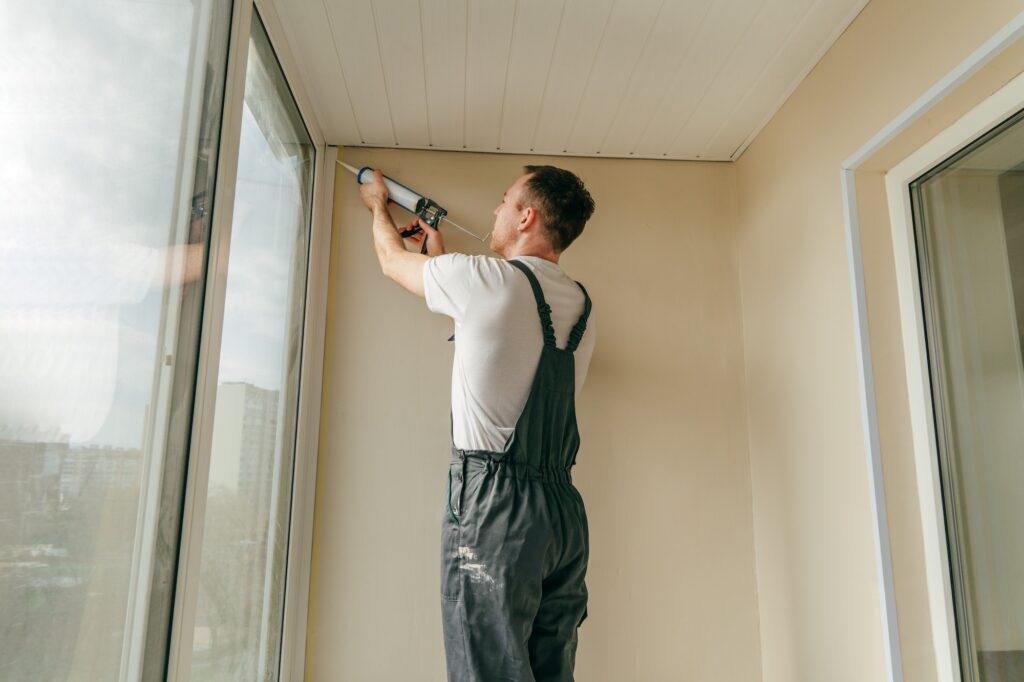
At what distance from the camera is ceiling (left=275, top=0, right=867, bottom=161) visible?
168cm

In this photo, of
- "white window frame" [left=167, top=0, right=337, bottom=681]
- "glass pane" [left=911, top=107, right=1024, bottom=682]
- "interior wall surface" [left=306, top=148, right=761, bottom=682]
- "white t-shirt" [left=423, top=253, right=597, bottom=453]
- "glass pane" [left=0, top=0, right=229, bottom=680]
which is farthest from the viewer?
"interior wall surface" [left=306, top=148, right=761, bottom=682]

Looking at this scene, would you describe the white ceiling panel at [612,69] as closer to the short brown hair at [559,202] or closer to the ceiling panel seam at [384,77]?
the short brown hair at [559,202]

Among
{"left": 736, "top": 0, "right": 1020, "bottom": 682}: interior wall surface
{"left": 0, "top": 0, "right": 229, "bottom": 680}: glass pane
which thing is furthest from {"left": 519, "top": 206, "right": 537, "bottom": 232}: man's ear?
{"left": 0, "top": 0, "right": 229, "bottom": 680}: glass pane

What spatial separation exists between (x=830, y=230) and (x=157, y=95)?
4.87 feet

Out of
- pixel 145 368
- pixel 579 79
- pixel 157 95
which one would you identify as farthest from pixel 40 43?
pixel 579 79

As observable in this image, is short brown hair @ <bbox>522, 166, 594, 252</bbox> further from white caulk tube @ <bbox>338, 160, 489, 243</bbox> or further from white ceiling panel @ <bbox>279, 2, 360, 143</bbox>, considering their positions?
white ceiling panel @ <bbox>279, 2, 360, 143</bbox>

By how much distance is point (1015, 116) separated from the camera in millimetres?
1328

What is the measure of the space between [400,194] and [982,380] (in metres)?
1.57

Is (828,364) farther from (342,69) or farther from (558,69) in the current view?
(342,69)

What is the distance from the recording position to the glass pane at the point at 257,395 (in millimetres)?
1437

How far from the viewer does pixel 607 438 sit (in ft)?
7.23

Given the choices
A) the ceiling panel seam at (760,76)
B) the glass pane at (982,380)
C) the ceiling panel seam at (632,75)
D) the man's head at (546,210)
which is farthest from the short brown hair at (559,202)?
the glass pane at (982,380)

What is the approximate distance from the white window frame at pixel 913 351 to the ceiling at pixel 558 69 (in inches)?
15.3

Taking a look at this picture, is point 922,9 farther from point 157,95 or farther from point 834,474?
point 157,95
